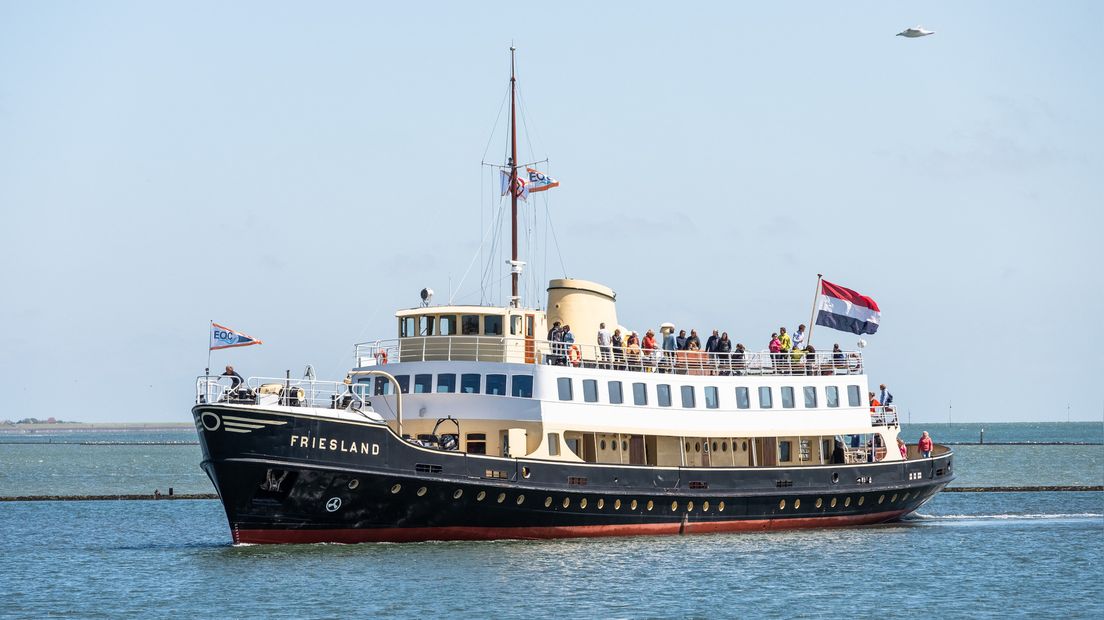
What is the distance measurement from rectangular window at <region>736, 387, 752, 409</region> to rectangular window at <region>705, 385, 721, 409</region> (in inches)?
28.3

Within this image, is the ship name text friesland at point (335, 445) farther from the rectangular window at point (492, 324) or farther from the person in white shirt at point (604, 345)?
the person in white shirt at point (604, 345)

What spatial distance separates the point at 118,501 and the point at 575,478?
30.0 metres

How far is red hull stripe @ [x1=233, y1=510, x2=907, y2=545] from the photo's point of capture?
33531 mm

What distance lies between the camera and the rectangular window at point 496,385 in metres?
36.8

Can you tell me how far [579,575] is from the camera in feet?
102

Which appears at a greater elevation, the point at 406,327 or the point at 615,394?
the point at 406,327

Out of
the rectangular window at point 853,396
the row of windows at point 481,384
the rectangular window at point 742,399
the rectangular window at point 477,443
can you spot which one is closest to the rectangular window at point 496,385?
Answer: the row of windows at point 481,384

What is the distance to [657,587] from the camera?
30.0m

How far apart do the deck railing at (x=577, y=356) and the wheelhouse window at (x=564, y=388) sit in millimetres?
667

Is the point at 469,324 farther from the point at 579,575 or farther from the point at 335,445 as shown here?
the point at 579,575

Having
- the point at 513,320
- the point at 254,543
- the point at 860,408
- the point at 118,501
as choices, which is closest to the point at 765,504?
the point at 860,408

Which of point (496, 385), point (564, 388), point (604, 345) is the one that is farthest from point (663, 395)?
point (496, 385)

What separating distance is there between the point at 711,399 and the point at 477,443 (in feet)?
23.7

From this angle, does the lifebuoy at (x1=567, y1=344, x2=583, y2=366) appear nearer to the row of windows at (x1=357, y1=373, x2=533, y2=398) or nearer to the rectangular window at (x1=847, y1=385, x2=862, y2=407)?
the row of windows at (x1=357, y1=373, x2=533, y2=398)
